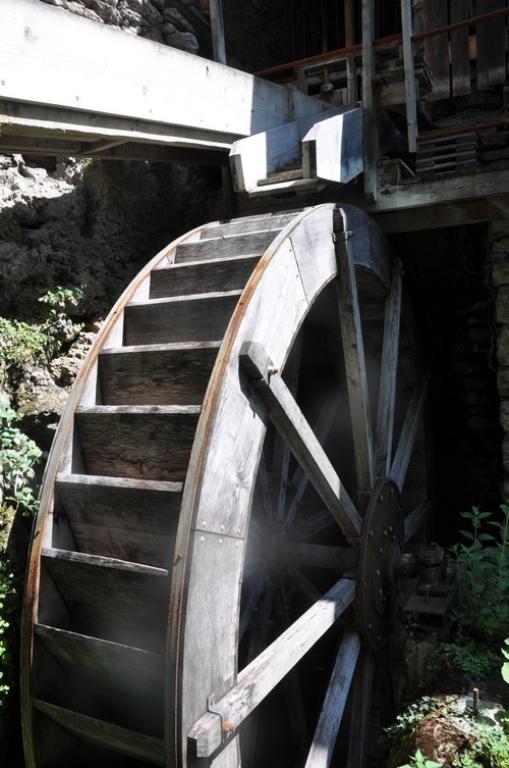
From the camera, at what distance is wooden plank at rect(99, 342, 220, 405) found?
2.51 metres

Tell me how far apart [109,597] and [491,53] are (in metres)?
4.95

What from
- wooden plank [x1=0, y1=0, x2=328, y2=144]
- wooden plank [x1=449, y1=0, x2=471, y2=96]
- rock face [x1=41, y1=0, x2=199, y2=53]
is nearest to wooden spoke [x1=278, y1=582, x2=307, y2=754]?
wooden plank [x1=0, y1=0, x2=328, y2=144]

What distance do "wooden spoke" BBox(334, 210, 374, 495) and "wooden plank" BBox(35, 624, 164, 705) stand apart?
1586mm

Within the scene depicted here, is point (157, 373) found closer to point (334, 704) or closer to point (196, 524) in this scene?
point (196, 524)

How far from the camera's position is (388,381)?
377 centimetres

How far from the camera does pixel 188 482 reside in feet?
6.67

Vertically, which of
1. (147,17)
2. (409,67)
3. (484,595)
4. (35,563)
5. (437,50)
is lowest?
(484,595)

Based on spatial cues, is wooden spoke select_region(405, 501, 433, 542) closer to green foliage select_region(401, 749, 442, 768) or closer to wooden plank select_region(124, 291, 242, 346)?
green foliage select_region(401, 749, 442, 768)

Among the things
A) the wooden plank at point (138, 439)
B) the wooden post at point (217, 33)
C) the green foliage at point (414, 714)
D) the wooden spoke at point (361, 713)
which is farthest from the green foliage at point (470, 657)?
the wooden post at point (217, 33)

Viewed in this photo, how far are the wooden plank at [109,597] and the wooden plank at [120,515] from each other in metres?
0.11

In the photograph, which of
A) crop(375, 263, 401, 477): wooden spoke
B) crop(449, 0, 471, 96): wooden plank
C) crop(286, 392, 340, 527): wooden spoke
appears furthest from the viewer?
crop(449, 0, 471, 96): wooden plank

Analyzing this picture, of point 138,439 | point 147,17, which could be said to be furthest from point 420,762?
point 147,17

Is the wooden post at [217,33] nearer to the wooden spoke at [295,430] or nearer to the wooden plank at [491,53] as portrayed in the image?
the wooden plank at [491,53]

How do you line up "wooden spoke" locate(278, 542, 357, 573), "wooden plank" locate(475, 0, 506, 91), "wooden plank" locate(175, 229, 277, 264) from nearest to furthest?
"wooden plank" locate(175, 229, 277, 264) → "wooden spoke" locate(278, 542, 357, 573) → "wooden plank" locate(475, 0, 506, 91)
